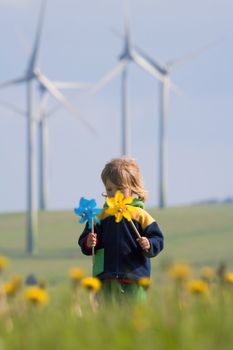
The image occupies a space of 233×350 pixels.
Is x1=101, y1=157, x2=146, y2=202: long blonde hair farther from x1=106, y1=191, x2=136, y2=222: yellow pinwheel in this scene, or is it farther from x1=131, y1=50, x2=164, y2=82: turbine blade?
x1=131, y1=50, x2=164, y2=82: turbine blade

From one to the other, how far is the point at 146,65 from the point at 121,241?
1557 inches

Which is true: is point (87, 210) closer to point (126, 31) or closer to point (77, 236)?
point (126, 31)

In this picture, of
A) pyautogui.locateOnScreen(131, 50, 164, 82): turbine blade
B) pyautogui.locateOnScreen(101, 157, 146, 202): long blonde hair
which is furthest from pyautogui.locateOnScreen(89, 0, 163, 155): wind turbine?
pyautogui.locateOnScreen(101, 157, 146, 202): long blonde hair

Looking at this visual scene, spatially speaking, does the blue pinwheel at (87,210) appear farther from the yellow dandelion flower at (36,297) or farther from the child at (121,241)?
the yellow dandelion flower at (36,297)

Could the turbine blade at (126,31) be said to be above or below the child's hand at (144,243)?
above

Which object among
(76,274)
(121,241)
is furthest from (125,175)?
(76,274)

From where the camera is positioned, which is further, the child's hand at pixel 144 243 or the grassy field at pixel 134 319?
the child's hand at pixel 144 243

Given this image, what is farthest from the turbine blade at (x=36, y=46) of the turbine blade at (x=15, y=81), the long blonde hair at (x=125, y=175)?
the long blonde hair at (x=125, y=175)

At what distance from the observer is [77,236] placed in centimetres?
6600

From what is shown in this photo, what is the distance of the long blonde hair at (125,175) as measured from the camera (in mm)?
7586

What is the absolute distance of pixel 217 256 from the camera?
56875 mm

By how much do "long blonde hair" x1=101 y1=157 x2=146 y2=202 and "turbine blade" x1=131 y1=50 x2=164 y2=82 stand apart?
37.5 m

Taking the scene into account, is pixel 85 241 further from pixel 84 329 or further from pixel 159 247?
pixel 84 329

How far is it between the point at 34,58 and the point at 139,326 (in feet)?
122
